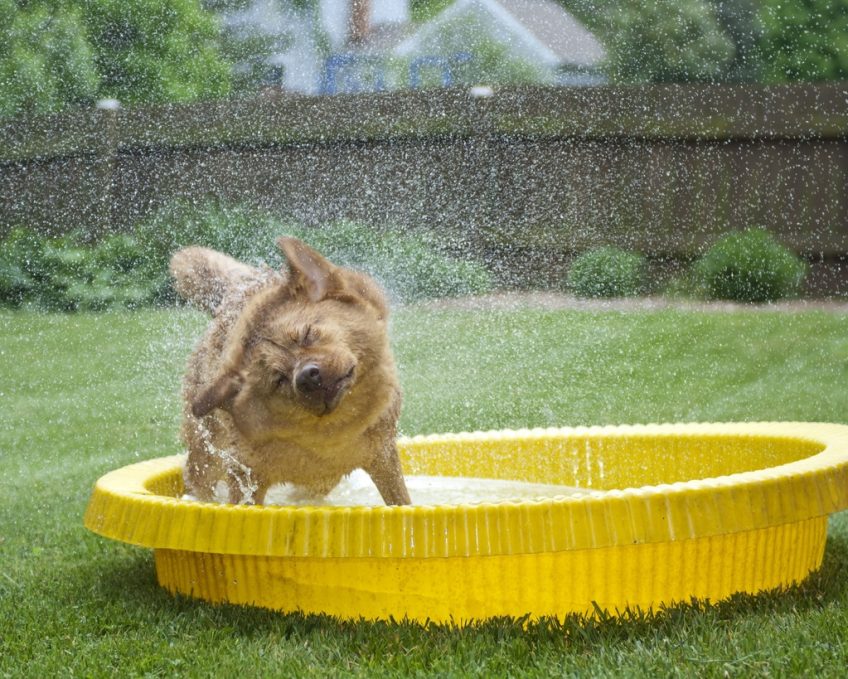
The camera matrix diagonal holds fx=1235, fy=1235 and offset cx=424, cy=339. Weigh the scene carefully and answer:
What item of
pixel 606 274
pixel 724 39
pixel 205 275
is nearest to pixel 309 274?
pixel 205 275

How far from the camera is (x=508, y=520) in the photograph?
2650mm

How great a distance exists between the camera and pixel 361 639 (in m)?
2.69

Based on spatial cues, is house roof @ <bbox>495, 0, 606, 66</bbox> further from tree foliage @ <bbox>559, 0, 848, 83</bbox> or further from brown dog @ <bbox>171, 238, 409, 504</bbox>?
brown dog @ <bbox>171, 238, 409, 504</bbox>

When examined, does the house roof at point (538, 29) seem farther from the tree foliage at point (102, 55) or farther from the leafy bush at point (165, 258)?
the leafy bush at point (165, 258)

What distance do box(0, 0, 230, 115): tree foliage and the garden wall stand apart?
1069mm

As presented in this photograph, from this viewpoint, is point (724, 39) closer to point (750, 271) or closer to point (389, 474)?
point (750, 271)

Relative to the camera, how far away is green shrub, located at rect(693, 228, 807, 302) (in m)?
7.94

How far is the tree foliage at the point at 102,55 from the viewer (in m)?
9.84

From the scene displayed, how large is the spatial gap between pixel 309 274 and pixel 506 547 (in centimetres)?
80

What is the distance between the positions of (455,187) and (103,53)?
3511mm

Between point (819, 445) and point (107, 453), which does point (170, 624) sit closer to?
point (819, 445)

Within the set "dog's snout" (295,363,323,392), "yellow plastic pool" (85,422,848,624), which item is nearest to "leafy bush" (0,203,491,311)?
"yellow plastic pool" (85,422,848,624)

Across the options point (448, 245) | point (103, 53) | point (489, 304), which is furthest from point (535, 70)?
point (103, 53)

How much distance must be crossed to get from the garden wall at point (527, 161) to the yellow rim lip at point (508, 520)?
17.9 feet
